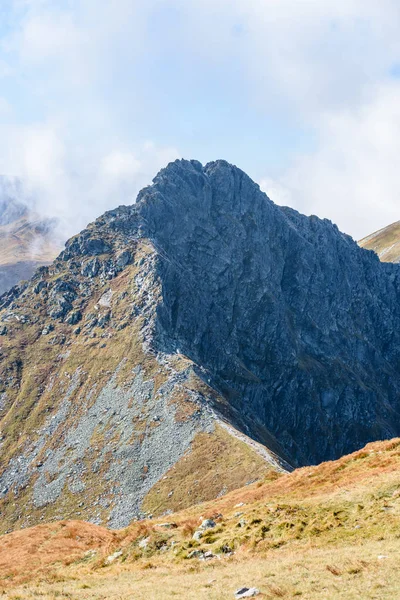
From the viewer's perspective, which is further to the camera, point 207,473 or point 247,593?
point 207,473

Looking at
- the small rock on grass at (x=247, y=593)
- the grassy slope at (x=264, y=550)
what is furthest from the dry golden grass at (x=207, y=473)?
the small rock on grass at (x=247, y=593)

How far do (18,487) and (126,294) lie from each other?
83.8m

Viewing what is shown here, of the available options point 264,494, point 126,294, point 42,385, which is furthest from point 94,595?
point 126,294

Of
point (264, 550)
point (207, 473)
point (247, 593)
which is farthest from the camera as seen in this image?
point (207, 473)

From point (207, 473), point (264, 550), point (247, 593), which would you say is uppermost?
point (207, 473)

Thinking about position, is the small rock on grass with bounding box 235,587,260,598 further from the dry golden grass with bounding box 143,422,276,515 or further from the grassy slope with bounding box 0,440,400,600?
the dry golden grass with bounding box 143,422,276,515

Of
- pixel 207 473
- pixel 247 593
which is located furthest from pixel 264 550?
pixel 207 473

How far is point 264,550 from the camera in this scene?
3064 centimetres

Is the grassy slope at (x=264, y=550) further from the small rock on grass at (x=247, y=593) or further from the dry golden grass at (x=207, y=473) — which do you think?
the dry golden grass at (x=207, y=473)

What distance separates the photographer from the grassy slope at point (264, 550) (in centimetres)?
2405

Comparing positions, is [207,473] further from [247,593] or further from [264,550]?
[247,593]

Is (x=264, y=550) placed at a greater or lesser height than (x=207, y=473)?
lesser

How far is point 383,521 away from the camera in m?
30.3

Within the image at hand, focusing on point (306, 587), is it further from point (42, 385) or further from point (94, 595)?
point (42, 385)
